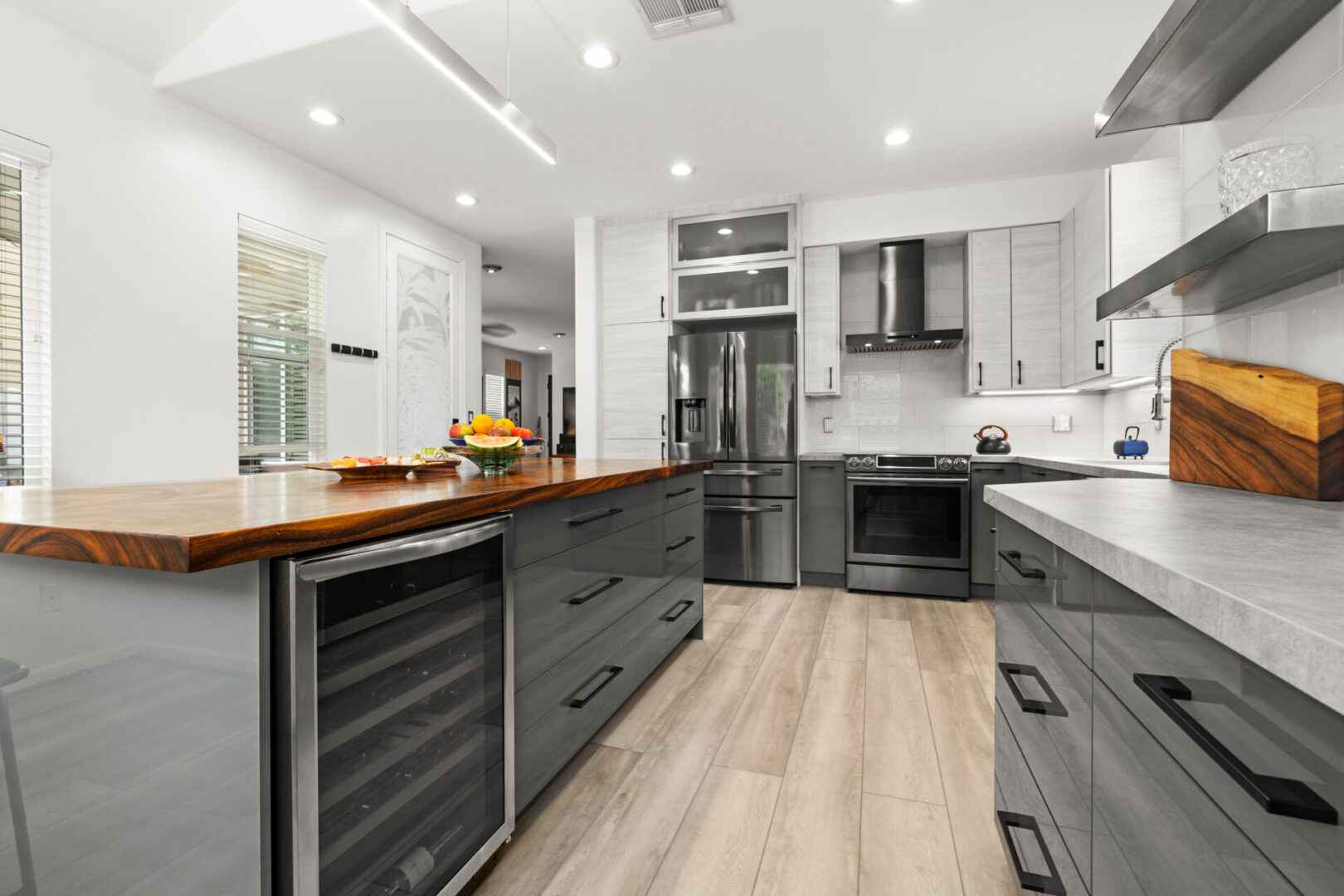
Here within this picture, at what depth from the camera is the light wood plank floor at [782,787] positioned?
138 centimetres

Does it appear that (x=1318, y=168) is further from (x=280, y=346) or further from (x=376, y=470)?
(x=280, y=346)

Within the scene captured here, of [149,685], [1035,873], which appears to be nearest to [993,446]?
[1035,873]

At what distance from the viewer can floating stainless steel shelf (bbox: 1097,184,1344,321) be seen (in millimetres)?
866

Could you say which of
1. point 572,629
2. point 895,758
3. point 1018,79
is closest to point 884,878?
point 895,758

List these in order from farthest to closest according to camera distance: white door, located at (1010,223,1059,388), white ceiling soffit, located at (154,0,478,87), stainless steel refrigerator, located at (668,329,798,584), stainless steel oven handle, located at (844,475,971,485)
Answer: stainless steel refrigerator, located at (668,329,798,584) → white door, located at (1010,223,1059,388) → stainless steel oven handle, located at (844,475,971,485) → white ceiling soffit, located at (154,0,478,87)

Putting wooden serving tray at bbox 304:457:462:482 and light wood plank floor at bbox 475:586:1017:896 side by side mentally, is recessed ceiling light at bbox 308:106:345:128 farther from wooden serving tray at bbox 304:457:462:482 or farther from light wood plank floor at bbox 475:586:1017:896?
light wood plank floor at bbox 475:586:1017:896

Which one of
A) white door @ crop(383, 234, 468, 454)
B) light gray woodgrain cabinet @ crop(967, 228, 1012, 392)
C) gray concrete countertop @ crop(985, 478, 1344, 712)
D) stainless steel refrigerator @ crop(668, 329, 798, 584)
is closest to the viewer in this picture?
gray concrete countertop @ crop(985, 478, 1344, 712)

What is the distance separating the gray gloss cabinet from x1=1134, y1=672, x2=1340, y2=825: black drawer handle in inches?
137

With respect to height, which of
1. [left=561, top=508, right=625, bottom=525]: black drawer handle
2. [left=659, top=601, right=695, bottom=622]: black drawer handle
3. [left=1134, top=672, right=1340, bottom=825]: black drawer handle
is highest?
[left=561, top=508, right=625, bottom=525]: black drawer handle

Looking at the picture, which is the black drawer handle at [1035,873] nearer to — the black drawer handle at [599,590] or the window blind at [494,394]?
the black drawer handle at [599,590]

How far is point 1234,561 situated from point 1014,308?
3939 millimetres

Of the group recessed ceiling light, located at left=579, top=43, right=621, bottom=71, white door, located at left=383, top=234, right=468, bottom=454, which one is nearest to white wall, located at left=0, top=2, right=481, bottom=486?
white door, located at left=383, top=234, right=468, bottom=454

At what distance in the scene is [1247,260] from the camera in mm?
1091

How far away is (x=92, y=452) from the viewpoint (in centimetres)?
284
